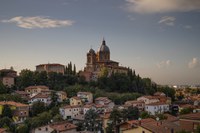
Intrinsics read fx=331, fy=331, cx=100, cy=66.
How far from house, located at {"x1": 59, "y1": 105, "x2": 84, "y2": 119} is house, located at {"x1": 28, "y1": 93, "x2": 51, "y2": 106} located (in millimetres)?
5147

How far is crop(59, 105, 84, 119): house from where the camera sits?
1543 inches

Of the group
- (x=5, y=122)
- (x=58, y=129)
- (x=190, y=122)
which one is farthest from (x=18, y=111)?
(x=190, y=122)

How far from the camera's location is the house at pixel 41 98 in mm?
44562

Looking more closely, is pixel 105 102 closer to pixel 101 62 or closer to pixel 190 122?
pixel 101 62

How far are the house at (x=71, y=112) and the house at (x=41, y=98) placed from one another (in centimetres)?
515

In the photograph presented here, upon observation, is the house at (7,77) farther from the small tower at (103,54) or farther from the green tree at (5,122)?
the small tower at (103,54)

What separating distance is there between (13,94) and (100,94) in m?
13.1

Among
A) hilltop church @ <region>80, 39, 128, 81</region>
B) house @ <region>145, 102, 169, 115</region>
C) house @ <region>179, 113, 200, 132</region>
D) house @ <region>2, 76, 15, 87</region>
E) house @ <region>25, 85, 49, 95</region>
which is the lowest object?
house @ <region>145, 102, 169, 115</region>

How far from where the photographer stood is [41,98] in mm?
44562

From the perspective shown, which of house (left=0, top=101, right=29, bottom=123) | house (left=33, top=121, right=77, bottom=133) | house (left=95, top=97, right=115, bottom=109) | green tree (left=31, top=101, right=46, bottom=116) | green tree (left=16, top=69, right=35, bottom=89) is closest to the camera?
house (left=33, top=121, right=77, bottom=133)

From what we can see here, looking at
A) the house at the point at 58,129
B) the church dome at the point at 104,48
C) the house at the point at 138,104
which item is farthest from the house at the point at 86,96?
the church dome at the point at 104,48

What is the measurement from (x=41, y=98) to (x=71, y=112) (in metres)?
6.34

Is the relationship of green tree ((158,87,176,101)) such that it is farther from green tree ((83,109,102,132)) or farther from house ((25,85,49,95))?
green tree ((83,109,102,132))

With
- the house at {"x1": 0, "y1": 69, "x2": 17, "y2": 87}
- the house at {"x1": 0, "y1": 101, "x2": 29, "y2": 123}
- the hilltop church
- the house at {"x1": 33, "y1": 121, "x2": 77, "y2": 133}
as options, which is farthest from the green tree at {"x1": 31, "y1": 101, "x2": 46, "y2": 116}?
the hilltop church
